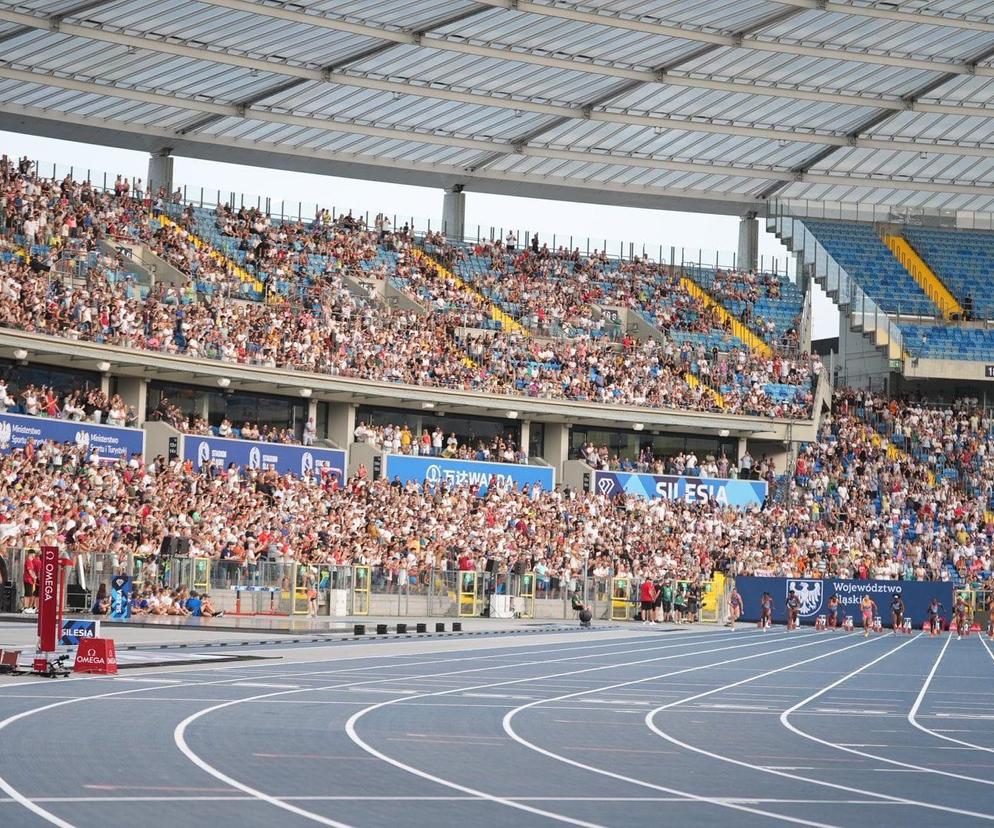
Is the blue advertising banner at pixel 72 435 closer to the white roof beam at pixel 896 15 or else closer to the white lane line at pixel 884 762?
the white roof beam at pixel 896 15

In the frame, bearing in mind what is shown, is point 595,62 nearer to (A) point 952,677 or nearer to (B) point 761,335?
(B) point 761,335

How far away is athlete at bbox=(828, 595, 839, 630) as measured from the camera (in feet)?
149

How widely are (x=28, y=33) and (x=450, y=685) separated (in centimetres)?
3343

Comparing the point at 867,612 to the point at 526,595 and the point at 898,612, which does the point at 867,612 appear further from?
the point at 526,595

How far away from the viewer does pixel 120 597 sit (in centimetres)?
3294

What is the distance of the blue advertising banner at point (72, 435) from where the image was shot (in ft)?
128

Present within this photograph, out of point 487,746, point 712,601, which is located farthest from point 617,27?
point 487,746

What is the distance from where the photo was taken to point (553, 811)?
9727 mm

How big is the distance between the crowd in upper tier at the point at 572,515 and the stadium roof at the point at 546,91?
10.3 m

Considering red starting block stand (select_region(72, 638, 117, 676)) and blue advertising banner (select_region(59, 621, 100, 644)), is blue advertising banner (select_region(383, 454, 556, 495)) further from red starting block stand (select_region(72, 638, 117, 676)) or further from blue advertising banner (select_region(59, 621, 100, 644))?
red starting block stand (select_region(72, 638, 117, 676))

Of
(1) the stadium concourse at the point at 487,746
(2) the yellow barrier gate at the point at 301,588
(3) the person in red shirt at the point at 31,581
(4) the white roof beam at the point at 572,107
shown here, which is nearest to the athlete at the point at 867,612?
(2) the yellow barrier gate at the point at 301,588

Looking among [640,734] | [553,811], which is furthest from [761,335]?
[553,811]

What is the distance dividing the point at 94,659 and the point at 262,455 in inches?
1062

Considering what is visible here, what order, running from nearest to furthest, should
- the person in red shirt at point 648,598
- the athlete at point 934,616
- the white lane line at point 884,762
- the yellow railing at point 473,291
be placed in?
the white lane line at point 884,762, the athlete at point 934,616, the person in red shirt at point 648,598, the yellow railing at point 473,291
